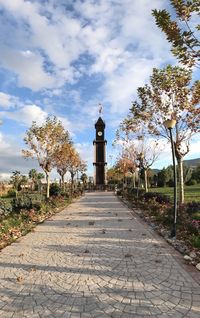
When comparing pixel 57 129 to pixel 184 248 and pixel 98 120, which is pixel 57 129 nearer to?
pixel 184 248

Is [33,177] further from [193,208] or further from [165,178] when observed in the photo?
[193,208]

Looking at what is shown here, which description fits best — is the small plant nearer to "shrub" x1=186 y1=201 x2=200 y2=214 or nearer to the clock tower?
"shrub" x1=186 y1=201 x2=200 y2=214

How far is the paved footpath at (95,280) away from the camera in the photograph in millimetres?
4086

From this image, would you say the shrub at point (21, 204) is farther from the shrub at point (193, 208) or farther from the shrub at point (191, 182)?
the shrub at point (191, 182)

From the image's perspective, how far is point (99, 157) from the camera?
185 ft

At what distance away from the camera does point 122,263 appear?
612 centimetres

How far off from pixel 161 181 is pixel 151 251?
2207 inches

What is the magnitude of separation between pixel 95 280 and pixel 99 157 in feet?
168

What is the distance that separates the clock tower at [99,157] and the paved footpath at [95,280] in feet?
154

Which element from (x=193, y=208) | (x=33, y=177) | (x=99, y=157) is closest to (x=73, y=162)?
(x=33, y=177)

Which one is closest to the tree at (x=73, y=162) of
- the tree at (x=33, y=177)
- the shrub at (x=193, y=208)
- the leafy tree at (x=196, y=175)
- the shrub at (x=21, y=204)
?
the tree at (x=33, y=177)

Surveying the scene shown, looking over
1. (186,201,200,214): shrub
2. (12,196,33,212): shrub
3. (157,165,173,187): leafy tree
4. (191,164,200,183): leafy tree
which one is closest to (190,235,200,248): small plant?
(186,201,200,214): shrub

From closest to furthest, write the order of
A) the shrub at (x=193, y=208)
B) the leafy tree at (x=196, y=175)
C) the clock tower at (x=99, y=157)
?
the shrub at (x=193, y=208)
the clock tower at (x=99, y=157)
the leafy tree at (x=196, y=175)

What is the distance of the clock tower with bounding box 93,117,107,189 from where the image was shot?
183ft
